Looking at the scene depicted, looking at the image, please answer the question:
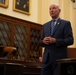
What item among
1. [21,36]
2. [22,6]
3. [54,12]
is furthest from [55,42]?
[22,6]

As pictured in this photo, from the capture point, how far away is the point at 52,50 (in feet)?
10.7

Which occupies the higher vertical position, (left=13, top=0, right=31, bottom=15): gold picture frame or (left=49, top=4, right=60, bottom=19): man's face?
(left=13, top=0, right=31, bottom=15): gold picture frame

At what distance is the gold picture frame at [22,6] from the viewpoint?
7.60 metres

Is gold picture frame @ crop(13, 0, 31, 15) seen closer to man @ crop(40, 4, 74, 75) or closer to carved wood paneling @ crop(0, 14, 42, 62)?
carved wood paneling @ crop(0, 14, 42, 62)

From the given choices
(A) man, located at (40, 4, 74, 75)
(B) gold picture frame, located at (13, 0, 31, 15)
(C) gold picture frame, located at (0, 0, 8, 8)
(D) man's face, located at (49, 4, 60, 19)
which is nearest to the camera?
(A) man, located at (40, 4, 74, 75)

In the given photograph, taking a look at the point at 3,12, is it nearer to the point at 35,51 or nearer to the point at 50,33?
the point at 35,51

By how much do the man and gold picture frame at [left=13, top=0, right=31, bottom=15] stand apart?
13.9 ft

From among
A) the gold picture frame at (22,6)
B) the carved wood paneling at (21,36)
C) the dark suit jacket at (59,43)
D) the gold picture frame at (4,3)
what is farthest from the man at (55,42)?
the gold picture frame at (22,6)

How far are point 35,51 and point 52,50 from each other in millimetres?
4559

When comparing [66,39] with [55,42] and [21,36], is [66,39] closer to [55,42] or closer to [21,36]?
[55,42]

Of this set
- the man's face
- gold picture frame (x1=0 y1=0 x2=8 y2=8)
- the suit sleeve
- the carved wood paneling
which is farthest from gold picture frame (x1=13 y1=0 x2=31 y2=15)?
the suit sleeve

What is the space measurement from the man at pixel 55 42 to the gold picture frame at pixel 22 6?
424cm

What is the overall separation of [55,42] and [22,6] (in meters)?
4.84

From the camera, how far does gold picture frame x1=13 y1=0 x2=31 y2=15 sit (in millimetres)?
7596
